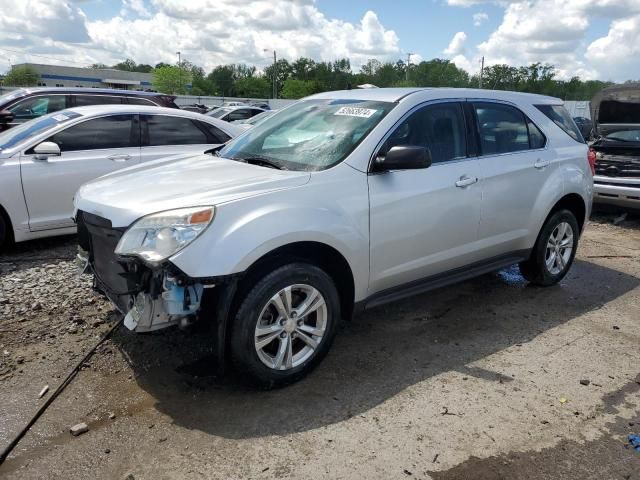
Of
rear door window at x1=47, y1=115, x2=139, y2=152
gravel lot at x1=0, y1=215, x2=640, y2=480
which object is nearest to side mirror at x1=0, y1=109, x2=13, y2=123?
rear door window at x1=47, y1=115, x2=139, y2=152

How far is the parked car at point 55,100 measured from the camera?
8500 mm

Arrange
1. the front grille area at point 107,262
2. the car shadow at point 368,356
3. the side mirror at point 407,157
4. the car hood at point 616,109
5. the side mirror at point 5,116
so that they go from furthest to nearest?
1. the car hood at point 616,109
2. the side mirror at point 5,116
3. the side mirror at point 407,157
4. the car shadow at point 368,356
5. the front grille area at point 107,262

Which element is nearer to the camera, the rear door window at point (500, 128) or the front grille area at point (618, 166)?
the rear door window at point (500, 128)

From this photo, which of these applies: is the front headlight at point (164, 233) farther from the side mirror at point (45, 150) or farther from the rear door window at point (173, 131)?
the rear door window at point (173, 131)

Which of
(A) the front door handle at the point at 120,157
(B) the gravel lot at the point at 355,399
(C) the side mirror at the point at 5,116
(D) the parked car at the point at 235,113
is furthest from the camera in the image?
(D) the parked car at the point at 235,113

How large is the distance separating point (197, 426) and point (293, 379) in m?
0.66

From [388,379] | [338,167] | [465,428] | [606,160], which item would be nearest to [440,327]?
[388,379]

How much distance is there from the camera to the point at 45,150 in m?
5.67

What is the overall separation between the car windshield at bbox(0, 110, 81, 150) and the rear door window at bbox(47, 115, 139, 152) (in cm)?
18

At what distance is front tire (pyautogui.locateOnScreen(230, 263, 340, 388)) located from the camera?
311 cm

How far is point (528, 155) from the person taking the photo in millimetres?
4844

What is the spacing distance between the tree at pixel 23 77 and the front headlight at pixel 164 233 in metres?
83.9

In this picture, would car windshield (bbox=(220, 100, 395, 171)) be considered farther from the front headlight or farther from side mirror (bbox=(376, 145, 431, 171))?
the front headlight

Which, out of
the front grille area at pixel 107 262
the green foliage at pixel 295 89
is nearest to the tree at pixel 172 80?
the green foliage at pixel 295 89
